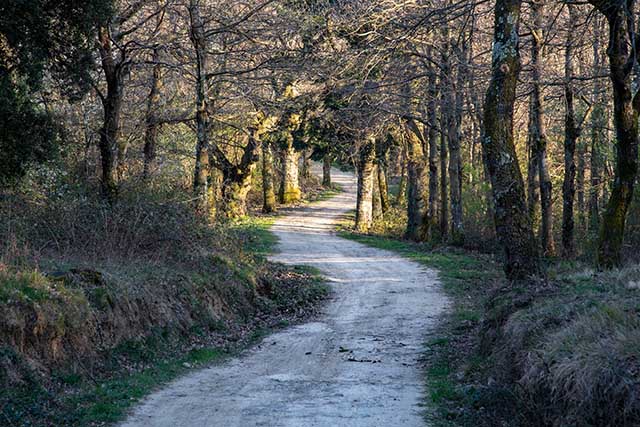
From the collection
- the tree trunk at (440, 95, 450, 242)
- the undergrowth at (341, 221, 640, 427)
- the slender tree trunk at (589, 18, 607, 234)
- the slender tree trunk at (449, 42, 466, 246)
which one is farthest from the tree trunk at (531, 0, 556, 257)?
the undergrowth at (341, 221, 640, 427)

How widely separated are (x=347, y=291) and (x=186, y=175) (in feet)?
33.0

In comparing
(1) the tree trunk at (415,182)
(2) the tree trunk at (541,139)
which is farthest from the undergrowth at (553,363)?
(1) the tree trunk at (415,182)

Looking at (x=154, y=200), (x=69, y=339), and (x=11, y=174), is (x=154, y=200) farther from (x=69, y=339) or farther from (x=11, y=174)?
(x=69, y=339)

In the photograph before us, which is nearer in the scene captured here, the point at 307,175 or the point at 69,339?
the point at 69,339

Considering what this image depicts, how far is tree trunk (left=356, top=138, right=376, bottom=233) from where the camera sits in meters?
38.0

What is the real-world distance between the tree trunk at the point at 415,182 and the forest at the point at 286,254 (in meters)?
3.28

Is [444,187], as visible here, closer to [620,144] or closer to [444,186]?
[444,186]

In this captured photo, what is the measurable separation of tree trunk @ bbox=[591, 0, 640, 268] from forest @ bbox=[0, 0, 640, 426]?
0.04 m

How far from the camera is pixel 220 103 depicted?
29406 millimetres

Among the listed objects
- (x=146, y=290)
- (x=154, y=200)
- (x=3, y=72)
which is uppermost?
(x=3, y=72)

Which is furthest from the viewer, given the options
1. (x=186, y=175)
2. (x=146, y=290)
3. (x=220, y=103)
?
(x=220, y=103)

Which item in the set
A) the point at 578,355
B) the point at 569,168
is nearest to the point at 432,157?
the point at 569,168

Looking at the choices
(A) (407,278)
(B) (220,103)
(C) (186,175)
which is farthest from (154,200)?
(B) (220,103)

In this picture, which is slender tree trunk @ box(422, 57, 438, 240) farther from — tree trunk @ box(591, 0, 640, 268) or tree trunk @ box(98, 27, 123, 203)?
tree trunk @ box(591, 0, 640, 268)
